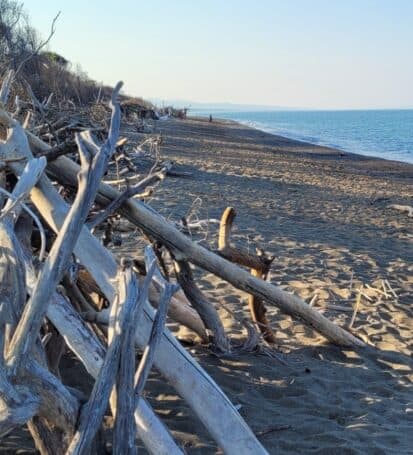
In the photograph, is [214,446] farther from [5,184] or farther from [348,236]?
[348,236]

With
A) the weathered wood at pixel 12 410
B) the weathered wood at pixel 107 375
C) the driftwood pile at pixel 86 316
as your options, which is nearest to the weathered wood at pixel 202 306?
the driftwood pile at pixel 86 316

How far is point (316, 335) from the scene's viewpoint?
424cm

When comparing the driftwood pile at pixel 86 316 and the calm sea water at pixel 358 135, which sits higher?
the calm sea water at pixel 358 135

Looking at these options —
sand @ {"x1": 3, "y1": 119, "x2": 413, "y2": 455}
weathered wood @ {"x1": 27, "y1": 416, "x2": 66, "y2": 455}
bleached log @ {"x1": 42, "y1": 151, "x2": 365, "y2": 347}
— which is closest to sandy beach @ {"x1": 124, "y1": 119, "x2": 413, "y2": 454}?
sand @ {"x1": 3, "y1": 119, "x2": 413, "y2": 455}

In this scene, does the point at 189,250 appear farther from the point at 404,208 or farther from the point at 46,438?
the point at 404,208

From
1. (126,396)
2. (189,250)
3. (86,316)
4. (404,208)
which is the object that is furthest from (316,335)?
(404,208)

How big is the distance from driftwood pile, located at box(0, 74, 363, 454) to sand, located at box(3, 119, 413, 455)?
23.9 inches

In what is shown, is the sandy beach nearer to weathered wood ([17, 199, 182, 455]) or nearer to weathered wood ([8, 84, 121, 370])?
weathered wood ([17, 199, 182, 455])

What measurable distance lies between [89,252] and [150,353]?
0.77 metres

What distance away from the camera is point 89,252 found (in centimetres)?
252

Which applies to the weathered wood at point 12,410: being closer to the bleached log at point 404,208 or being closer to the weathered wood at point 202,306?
the weathered wood at point 202,306

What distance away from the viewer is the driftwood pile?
1.74 meters

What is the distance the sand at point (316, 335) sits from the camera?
9.71 feet

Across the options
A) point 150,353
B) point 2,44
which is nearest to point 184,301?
point 150,353
